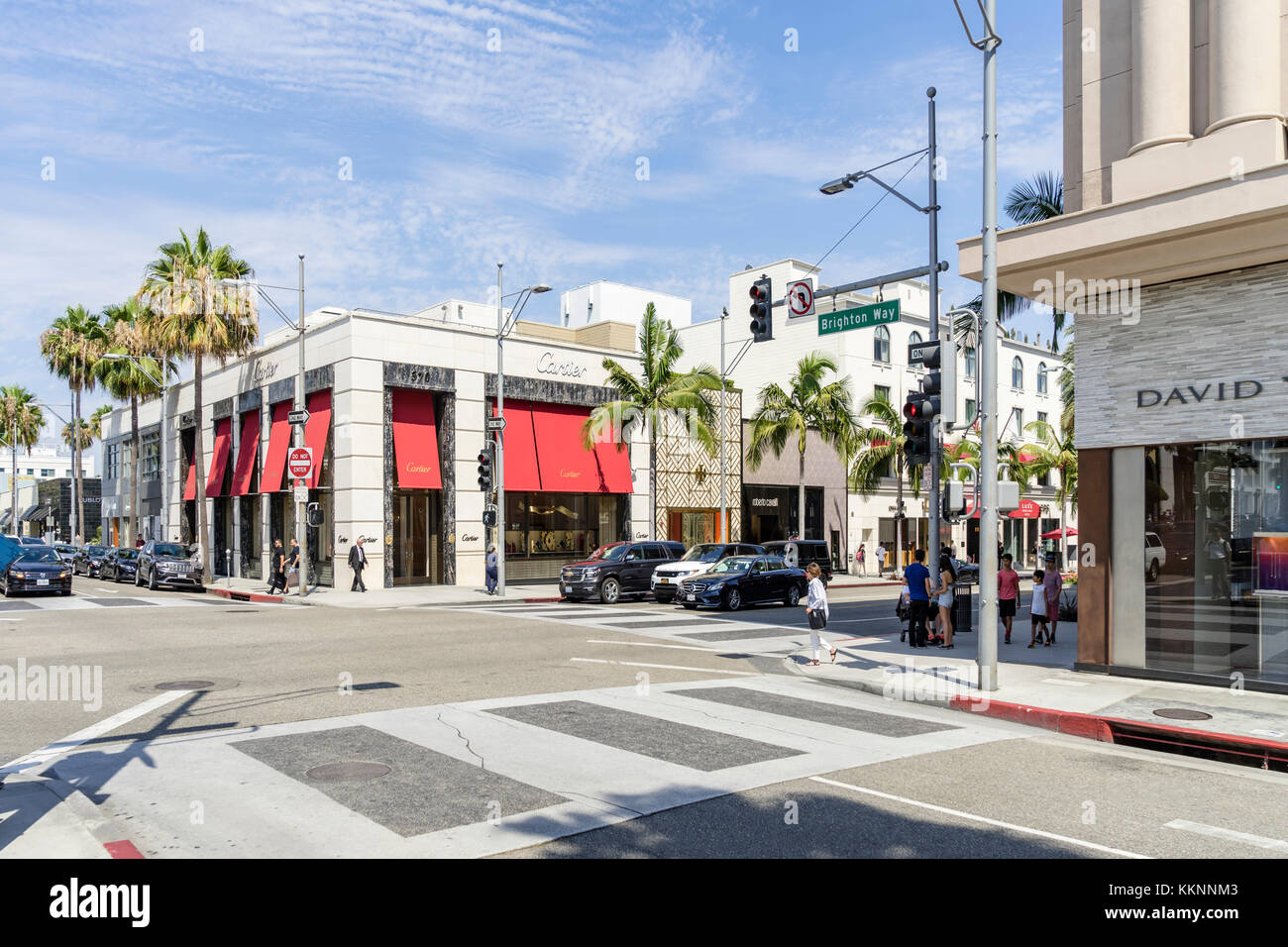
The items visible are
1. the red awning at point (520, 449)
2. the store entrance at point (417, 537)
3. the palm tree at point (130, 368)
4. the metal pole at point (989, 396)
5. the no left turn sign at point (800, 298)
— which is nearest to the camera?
the metal pole at point (989, 396)

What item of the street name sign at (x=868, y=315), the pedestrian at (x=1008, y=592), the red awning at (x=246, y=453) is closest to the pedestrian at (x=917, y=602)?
the pedestrian at (x=1008, y=592)

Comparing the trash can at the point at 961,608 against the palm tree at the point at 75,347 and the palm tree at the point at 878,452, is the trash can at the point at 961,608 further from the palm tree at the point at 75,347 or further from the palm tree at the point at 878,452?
the palm tree at the point at 75,347

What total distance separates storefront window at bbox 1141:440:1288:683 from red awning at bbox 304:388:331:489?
1018 inches

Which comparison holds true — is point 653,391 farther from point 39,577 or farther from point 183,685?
point 183,685

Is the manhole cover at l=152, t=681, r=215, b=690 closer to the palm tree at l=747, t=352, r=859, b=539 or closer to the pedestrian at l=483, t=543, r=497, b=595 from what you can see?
the pedestrian at l=483, t=543, r=497, b=595

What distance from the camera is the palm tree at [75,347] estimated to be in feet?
166

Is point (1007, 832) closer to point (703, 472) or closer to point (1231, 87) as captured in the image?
point (1231, 87)

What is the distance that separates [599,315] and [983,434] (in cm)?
4325

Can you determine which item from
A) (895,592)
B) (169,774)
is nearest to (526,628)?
(169,774)

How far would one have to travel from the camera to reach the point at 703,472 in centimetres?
4084

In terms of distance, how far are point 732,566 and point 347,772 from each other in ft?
61.3

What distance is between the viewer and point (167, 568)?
3325 cm

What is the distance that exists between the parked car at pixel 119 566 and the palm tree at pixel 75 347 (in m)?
13.8

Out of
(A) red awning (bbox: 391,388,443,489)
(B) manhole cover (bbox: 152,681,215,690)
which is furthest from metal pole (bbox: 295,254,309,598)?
(B) manhole cover (bbox: 152,681,215,690)
